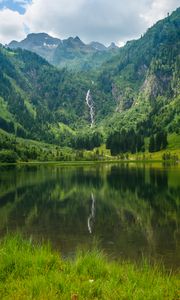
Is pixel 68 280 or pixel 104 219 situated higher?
pixel 68 280

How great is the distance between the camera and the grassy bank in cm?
1644

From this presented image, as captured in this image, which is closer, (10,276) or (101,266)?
(10,276)

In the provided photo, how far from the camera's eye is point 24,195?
82188mm

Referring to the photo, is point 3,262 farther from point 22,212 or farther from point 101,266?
point 22,212

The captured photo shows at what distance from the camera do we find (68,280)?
59.9 ft

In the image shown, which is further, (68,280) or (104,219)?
(104,219)

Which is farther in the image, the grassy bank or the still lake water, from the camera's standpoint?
the still lake water

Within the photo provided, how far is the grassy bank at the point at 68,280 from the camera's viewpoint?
16438 millimetres

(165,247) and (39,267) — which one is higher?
(39,267)

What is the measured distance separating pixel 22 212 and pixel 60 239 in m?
20.9

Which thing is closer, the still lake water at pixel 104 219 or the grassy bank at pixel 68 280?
the grassy bank at pixel 68 280

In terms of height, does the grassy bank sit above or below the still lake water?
above

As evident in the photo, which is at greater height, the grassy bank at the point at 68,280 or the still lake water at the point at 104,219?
the grassy bank at the point at 68,280

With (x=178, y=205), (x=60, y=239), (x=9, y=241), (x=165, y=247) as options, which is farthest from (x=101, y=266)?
(x=178, y=205)
